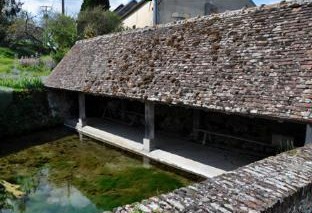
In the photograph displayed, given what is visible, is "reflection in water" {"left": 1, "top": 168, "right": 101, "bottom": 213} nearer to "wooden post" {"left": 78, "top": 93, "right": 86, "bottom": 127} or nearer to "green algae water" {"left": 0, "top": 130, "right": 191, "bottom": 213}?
"green algae water" {"left": 0, "top": 130, "right": 191, "bottom": 213}

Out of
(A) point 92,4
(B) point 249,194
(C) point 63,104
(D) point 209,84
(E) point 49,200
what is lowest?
(E) point 49,200

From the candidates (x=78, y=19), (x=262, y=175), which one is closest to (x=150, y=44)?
(x=262, y=175)

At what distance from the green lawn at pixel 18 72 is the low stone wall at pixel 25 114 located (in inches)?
28.4

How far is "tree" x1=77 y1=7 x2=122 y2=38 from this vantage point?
1164 inches

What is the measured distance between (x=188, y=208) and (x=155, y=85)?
7798 mm

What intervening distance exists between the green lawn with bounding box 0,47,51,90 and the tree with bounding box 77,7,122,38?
5.13 metres

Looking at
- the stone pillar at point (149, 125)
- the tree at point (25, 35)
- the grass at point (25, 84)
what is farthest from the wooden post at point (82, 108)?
the tree at point (25, 35)

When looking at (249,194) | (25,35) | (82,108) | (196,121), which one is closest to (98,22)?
(25,35)

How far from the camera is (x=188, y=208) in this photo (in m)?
3.06

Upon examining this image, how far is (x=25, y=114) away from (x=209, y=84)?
423 inches

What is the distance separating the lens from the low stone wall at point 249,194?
311cm

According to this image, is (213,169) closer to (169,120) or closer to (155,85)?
(155,85)

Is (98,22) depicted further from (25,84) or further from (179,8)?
(25,84)

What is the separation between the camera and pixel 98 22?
29.8 m
